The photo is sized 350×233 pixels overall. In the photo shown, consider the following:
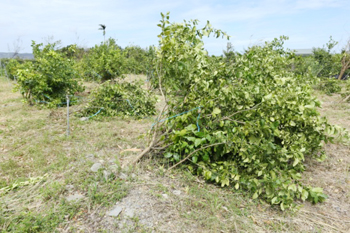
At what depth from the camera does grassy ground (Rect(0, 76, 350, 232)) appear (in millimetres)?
2244

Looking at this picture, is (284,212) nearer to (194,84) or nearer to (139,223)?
(139,223)

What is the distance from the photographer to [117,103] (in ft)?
19.2

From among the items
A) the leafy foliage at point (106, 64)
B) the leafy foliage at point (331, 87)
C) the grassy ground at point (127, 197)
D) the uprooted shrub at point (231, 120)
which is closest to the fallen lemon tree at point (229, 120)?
the uprooted shrub at point (231, 120)

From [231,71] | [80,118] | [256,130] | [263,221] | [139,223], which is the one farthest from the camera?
[80,118]

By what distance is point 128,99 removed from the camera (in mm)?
5828

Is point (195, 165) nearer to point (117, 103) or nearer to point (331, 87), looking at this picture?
point (117, 103)

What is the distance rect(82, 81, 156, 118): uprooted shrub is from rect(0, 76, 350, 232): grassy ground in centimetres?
176

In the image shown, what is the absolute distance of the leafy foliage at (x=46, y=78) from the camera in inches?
245

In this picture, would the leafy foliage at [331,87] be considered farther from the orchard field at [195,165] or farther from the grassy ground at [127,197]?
the grassy ground at [127,197]

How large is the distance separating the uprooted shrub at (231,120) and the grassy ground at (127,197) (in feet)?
0.68

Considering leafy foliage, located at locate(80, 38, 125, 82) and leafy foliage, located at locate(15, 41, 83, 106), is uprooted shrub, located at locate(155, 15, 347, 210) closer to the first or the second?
leafy foliage, located at locate(15, 41, 83, 106)

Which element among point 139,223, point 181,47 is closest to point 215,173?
point 139,223

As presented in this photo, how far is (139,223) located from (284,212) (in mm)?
1456

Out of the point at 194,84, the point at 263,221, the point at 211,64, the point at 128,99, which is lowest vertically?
the point at 263,221
